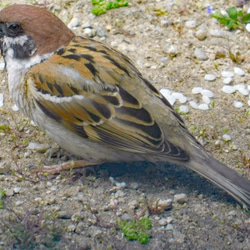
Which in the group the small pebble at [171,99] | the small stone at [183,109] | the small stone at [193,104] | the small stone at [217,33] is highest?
the small stone at [217,33]

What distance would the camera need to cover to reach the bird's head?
4129 mm

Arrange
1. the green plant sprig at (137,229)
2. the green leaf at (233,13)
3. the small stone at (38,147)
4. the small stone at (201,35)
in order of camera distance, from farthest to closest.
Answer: the green leaf at (233,13) < the small stone at (201,35) < the small stone at (38,147) < the green plant sprig at (137,229)

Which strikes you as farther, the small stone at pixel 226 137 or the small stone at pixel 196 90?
the small stone at pixel 196 90

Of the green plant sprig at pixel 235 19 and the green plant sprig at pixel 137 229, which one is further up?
the green plant sprig at pixel 235 19

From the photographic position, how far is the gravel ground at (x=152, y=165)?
3.72 m

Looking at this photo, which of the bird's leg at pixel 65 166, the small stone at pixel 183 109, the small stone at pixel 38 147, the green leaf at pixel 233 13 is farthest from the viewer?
the green leaf at pixel 233 13

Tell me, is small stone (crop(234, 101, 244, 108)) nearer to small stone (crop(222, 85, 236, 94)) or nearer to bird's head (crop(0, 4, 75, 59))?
small stone (crop(222, 85, 236, 94))

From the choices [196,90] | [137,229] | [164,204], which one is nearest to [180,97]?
[196,90]

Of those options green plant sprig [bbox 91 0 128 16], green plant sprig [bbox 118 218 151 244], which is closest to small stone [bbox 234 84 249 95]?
green plant sprig [bbox 91 0 128 16]

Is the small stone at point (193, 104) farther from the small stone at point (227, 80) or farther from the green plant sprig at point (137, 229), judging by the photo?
the green plant sprig at point (137, 229)

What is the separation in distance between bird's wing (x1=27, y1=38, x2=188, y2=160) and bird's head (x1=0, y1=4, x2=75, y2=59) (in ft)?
0.54

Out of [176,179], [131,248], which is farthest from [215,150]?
[131,248]

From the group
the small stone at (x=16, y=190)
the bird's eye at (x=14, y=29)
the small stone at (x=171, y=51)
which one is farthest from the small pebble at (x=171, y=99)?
the small stone at (x=16, y=190)

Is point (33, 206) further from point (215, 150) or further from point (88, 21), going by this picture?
point (88, 21)
